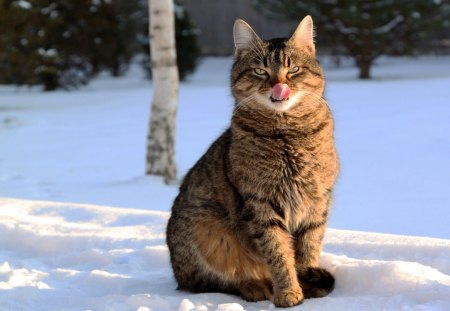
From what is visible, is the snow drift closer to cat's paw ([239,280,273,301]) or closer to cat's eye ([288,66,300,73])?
cat's paw ([239,280,273,301])

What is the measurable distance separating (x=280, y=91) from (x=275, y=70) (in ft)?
0.38

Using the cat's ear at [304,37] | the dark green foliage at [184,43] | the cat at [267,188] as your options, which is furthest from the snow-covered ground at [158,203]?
the dark green foliage at [184,43]

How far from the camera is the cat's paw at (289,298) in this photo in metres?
2.59

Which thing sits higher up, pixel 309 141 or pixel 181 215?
pixel 309 141

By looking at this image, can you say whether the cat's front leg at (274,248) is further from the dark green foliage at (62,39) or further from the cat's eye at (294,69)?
the dark green foliage at (62,39)

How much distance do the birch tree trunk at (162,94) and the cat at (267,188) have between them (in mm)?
3718

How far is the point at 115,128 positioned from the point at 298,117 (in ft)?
27.2

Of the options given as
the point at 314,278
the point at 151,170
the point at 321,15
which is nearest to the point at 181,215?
the point at 314,278

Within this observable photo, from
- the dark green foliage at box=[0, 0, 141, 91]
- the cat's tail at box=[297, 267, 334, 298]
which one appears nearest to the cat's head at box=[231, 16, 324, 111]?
the cat's tail at box=[297, 267, 334, 298]

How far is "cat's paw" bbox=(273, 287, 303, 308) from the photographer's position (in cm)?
259

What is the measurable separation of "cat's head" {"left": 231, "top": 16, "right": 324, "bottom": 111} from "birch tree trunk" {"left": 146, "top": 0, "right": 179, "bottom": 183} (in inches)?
147

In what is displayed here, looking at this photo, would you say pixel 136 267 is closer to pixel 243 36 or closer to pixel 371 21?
pixel 243 36

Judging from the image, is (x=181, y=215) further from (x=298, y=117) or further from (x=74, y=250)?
(x=74, y=250)

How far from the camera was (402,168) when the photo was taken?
632cm
